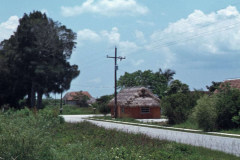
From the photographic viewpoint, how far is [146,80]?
77375 millimetres

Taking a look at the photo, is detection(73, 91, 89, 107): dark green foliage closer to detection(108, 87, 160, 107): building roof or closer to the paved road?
detection(108, 87, 160, 107): building roof

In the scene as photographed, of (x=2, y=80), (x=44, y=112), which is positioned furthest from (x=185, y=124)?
(x=2, y=80)

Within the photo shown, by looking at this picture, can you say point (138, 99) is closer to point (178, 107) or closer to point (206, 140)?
point (178, 107)

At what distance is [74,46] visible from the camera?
59.9 meters

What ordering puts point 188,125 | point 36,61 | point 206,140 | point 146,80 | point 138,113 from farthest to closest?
1. point 146,80
2. point 36,61
3. point 138,113
4. point 188,125
5. point 206,140

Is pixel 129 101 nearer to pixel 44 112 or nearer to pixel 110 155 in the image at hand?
pixel 44 112

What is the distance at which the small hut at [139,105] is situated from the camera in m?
49.4

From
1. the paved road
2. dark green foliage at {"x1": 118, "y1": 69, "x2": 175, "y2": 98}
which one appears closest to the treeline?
the paved road

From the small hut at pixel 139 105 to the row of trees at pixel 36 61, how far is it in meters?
12.6

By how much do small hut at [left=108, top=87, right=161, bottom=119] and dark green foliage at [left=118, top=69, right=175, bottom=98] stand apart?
25.0 m

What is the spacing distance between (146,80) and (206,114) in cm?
5105

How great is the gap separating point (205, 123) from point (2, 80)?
3982 centimetres

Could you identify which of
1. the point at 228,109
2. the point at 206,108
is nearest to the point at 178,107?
the point at 206,108

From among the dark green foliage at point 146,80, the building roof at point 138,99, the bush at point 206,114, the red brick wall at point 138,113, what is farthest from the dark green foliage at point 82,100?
the bush at point 206,114
